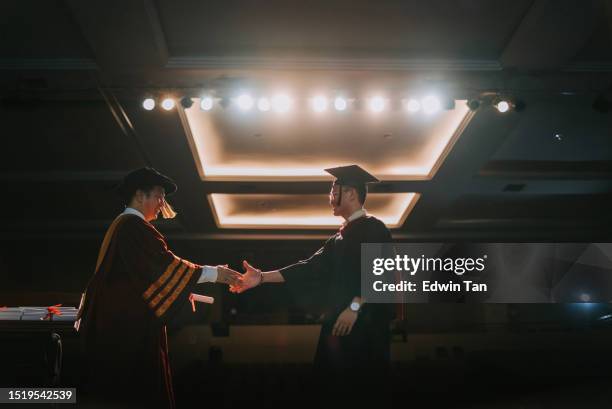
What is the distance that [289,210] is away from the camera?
7.64 meters

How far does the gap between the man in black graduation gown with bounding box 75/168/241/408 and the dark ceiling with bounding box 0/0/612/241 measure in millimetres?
1454

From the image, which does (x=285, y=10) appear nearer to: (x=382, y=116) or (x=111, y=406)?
(x=382, y=116)

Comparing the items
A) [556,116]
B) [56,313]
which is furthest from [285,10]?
[556,116]

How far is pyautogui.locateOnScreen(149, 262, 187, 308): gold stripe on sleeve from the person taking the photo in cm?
273

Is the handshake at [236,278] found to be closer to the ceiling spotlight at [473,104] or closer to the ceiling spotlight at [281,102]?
the ceiling spotlight at [281,102]

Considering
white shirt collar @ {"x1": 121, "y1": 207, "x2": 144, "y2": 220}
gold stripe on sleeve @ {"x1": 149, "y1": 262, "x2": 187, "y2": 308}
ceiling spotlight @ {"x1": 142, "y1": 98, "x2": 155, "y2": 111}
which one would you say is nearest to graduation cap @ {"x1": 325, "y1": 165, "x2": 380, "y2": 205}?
gold stripe on sleeve @ {"x1": 149, "y1": 262, "x2": 187, "y2": 308}

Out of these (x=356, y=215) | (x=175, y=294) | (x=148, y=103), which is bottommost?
(x=175, y=294)

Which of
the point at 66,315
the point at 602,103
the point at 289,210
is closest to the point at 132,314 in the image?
the point at 66,315

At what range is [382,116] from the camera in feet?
15.8

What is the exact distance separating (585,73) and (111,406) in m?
4.14

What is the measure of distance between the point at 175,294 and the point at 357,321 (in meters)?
1.09

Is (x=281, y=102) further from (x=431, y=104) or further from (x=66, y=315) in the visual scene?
(x=66, y=315)

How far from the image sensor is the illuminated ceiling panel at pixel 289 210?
7.01m

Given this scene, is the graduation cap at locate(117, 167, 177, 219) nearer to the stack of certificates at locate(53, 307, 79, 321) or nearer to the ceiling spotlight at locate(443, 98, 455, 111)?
the stack of certificates at locate(53, 307, 79, 321)
